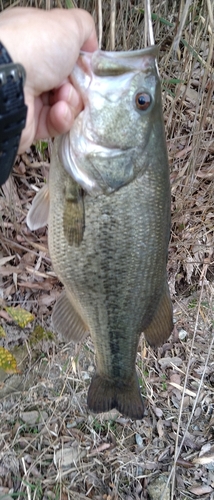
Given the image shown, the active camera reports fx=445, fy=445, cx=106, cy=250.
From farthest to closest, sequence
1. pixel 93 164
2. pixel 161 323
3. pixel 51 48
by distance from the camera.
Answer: pixel 161 323 < pixel 93 164 < pixel 51 48

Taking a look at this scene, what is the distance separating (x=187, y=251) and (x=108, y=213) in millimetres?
1913

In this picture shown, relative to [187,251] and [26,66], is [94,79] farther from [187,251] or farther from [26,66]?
[187,251]

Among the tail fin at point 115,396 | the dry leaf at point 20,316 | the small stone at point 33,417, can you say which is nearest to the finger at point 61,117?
the tail fin at point 115,396

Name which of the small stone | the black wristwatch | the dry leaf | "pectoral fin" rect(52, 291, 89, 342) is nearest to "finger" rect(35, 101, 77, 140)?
the black wristwatch

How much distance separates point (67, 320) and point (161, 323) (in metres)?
0.36

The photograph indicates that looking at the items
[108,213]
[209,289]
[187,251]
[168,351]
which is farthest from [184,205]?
[108,213]

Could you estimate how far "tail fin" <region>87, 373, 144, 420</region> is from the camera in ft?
5.93

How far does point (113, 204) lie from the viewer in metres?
1.43

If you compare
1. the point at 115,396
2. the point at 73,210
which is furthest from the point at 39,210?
the point at 115,396

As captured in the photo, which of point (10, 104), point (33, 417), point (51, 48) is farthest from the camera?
point (33, 417)

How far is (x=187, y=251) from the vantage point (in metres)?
3.26

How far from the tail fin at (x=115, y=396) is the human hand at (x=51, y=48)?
1.01m

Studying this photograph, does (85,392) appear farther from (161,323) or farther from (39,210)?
(39,210)

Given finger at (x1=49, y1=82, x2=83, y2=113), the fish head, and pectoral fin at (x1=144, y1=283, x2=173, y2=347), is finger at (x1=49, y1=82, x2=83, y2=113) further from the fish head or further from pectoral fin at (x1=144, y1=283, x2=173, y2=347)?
pectoral fin at (x1=144, y1=283, x2=173, y2=347)
